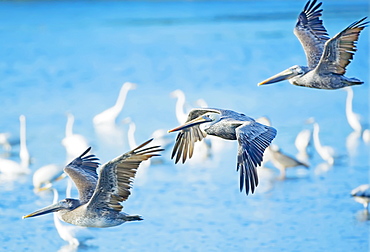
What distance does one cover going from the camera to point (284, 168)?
10.5 meters

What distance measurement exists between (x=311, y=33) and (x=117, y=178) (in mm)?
2827

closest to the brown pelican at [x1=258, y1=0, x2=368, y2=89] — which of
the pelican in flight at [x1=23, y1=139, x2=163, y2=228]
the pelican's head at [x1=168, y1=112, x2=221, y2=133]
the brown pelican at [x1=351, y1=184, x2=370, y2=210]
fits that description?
the pelican's head at [x1=168, y1=112, x2=221, y2=133]

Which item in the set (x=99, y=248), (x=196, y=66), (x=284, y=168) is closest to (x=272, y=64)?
(x=196, y=66)

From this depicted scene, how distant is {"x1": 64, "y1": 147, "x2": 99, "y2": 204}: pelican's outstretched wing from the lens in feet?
21.1

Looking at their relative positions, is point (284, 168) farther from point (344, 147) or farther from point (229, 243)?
point (229, 243)

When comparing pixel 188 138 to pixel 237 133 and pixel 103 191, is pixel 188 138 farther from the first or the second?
pixel 103 191

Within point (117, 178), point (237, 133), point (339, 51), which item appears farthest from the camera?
point (339, 51)

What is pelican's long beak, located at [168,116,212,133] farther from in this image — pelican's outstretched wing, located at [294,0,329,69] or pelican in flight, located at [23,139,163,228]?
pelican's outstretched wing, located at [294,0,329,69]

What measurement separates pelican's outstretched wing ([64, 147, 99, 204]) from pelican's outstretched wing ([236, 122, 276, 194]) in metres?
1.34

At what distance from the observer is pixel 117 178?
18.6ft

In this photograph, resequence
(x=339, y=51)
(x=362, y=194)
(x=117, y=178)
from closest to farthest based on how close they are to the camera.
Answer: (x=117, y=178) → (x=339, y=51) → (x=362, y=194)

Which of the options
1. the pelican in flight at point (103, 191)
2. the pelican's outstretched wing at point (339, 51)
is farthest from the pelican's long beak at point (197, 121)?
the pelican's outstretched wing at point (339, 51)

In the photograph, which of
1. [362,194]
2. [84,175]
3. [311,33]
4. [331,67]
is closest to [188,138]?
[84,175]

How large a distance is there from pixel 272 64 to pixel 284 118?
6.11 meters
